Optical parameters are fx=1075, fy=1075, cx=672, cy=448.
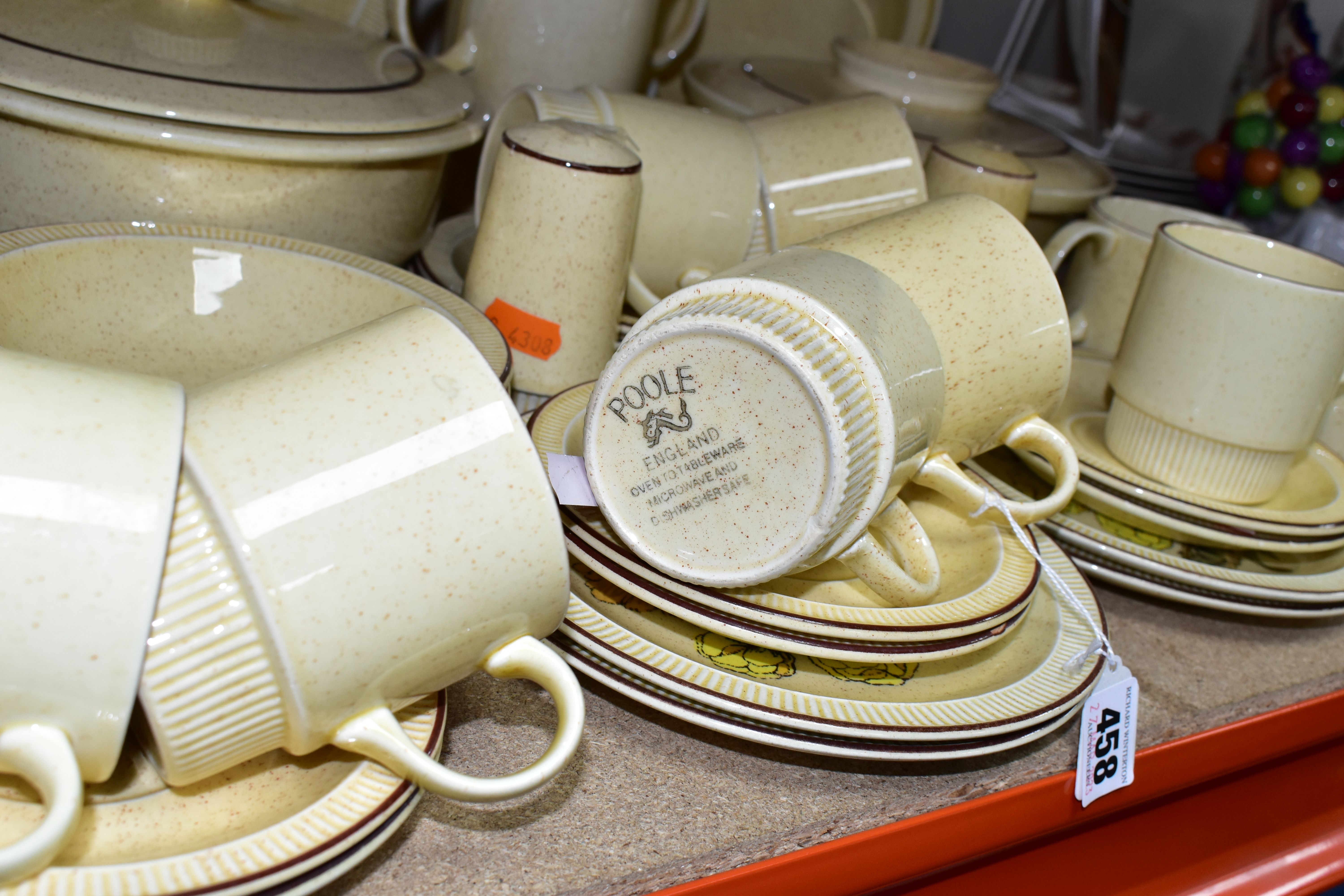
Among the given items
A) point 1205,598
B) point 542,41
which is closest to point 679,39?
point 542,41

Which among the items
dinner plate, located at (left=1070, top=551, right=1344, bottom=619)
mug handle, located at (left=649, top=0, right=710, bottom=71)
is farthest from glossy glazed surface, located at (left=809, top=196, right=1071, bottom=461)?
mug handle, located at (left=649, top=0, right=710, bottom=71)

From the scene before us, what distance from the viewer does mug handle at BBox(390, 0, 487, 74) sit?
1.03m

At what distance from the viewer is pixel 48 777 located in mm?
365

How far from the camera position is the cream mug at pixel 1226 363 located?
0.77 metres

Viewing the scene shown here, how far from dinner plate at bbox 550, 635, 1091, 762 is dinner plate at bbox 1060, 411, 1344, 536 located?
0.24 m

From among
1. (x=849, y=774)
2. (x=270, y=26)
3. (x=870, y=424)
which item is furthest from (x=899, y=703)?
(x=270, y=26)

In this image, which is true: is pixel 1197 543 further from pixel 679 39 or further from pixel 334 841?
pixel 679 39

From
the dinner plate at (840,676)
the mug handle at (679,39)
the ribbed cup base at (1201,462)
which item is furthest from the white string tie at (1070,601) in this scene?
the mug handle at (679,39)

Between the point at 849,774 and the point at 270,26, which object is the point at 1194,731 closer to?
the point at 849,774

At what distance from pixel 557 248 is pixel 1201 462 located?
529 mm

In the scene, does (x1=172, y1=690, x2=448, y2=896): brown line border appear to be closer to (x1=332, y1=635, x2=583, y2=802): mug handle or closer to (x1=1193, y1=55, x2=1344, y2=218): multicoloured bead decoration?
(x1=332, y1=635, x2=583, y2=802): mug handle

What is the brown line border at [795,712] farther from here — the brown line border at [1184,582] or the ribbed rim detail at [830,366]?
the brown line border at [1184,582]

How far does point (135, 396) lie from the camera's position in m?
0.39

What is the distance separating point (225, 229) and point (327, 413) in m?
0.36
